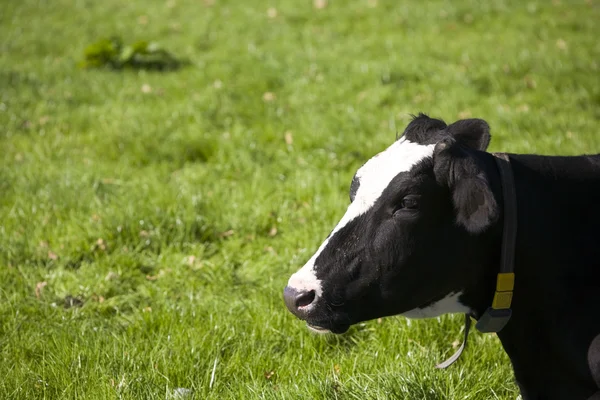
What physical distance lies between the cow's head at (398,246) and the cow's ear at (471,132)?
0.13 meters

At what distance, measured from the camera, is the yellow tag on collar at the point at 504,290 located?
2.69 metres

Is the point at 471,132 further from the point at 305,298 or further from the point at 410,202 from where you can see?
the point at 305,298

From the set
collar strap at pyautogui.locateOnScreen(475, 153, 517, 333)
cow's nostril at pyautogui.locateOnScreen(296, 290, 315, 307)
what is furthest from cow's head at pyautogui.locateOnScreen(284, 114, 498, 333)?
collar strap at pyautogui.locateOnScreen(475, 153, 517, 333)

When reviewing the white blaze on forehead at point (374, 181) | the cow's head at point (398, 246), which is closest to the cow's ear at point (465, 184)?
the cow's head at point (398, 246)

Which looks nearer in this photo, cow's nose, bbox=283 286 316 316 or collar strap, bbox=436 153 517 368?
collar strap, bbox=436 153 517 368

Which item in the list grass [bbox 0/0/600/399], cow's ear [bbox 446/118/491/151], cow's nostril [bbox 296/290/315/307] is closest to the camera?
cow's nostril [bbox 296/290/315/307]

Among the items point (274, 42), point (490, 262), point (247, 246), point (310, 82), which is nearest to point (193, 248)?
point (247, 246)

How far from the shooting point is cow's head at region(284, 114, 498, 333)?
2.70 meters

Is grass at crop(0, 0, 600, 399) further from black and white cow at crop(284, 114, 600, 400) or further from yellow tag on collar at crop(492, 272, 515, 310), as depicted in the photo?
yellow tag on collar at crop(492, 272, 515, 310)

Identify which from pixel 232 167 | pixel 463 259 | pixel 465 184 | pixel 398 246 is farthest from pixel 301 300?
pixel 232 167

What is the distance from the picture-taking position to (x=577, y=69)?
789cm

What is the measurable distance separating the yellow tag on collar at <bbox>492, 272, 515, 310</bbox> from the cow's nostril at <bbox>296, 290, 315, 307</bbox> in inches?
30.1

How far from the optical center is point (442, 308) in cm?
292

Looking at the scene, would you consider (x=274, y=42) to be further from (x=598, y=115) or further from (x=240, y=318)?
(x=240, y=318)
